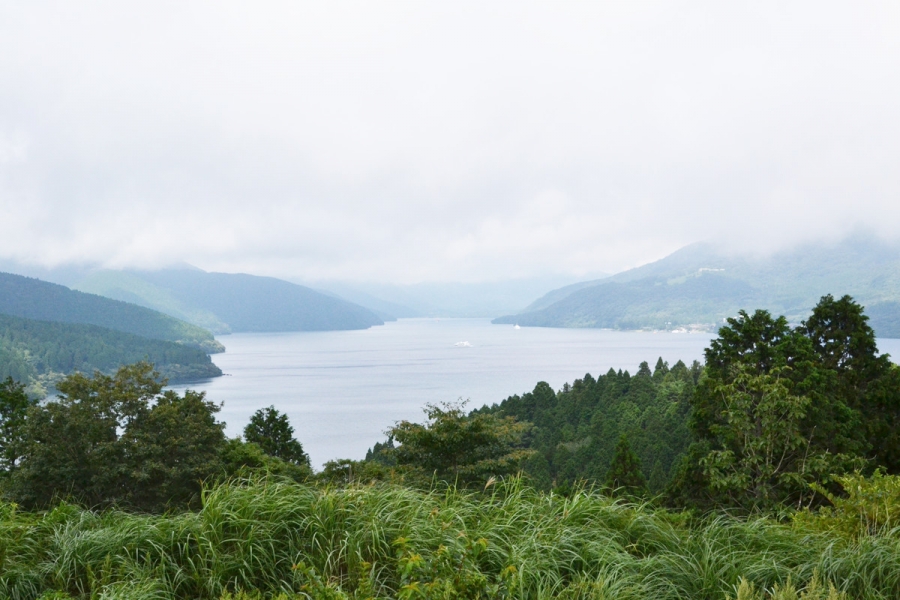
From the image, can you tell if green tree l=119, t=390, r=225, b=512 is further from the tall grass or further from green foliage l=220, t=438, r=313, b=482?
the tall grass

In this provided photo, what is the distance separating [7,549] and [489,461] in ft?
50.9

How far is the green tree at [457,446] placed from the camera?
61.4 feet

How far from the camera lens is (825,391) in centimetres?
1634

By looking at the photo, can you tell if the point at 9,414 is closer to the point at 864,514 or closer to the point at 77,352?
the point at 864,514

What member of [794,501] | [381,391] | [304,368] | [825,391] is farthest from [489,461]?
[304,368]

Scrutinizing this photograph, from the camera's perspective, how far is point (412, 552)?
126 inches

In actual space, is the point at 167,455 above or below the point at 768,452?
below

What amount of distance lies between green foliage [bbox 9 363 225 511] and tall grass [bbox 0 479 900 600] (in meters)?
14.7

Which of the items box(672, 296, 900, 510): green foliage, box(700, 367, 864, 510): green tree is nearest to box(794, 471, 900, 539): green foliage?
box(672, 296, 900, 510): green foliage

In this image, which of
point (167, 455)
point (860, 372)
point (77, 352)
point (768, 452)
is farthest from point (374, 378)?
point (768, 452)

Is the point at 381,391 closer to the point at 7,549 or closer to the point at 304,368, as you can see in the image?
the point at 304,368

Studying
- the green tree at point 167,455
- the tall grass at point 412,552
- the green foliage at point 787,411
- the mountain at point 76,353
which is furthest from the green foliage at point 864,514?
the mountain at point 76,353

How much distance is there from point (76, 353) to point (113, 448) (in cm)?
13685

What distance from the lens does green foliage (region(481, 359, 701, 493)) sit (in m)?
40.2
